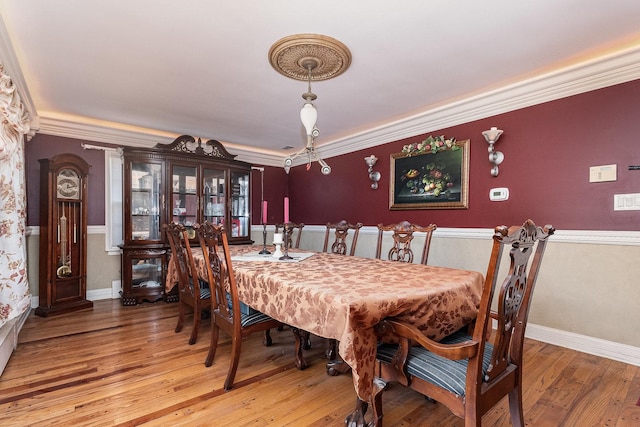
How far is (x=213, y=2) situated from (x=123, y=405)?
7.09 feet

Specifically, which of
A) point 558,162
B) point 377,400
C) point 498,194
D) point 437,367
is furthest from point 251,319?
point 558,162

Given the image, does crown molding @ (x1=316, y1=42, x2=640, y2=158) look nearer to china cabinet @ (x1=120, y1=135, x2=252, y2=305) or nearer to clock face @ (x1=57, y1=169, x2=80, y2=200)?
china cabinet @ (x1=120, y1=135, x2=252, y2=305)

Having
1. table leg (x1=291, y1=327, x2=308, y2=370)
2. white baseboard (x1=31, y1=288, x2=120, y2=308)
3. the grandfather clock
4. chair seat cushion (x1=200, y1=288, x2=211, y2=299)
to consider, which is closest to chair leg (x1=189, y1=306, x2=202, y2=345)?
chair seat cushion (x1=200, y1=288, x2=211, y2=299)

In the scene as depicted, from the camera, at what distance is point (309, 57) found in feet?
7.10

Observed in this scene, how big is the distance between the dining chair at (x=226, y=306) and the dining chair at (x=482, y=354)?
845 millimetres

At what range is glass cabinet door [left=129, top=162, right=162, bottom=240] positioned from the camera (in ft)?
12.1

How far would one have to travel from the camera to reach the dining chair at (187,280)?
237cm

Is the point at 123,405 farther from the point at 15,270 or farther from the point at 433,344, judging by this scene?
the point at 433,344

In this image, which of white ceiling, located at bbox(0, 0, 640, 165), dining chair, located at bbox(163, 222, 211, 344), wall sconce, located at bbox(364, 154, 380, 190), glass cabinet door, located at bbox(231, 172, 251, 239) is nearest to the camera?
white ceiling, located at bbox(0, 0, 640, 165)

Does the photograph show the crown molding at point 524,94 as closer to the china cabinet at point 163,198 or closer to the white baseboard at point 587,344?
the white baseboard at point 587,344

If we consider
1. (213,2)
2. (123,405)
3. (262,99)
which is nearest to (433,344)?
(123,405)

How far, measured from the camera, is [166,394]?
1.77 m

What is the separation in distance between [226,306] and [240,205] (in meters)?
2.80

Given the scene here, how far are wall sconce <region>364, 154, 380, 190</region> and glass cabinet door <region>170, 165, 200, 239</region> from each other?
2.19m
